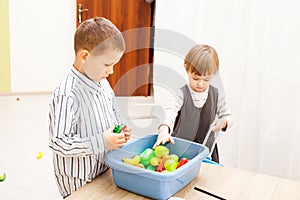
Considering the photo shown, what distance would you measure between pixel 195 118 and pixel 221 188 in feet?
1.67

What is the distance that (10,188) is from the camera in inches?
84.6

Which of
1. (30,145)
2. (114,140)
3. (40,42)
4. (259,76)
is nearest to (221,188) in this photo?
(114,140)

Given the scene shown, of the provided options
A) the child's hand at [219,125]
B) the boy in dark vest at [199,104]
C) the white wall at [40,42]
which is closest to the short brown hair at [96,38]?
the boy in dark vest at [199,104]

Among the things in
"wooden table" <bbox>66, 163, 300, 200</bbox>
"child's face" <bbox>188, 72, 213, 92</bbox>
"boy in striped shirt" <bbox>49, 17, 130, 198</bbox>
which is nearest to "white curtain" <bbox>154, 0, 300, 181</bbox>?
"child's face" <bbox>188, 72, 213, 92</bbox>

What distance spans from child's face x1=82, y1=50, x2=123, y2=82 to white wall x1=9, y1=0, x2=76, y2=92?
3.46m

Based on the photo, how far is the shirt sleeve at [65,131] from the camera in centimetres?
101

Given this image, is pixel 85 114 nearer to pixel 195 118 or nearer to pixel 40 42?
pixel 195 118

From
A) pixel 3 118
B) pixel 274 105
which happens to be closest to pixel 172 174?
pixel 274 105

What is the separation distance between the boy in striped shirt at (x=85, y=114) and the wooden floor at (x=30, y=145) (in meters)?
0.15

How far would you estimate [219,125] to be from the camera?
4.91ft

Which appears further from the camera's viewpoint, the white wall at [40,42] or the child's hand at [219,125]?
the white wall at [40,42]

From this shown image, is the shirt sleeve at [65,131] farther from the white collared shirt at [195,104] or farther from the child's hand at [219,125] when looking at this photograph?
the child's hand at [219,125]

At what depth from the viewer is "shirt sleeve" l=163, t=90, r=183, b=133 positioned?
135 cm

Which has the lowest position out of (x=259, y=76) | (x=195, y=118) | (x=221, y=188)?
(x=221, y=188)
